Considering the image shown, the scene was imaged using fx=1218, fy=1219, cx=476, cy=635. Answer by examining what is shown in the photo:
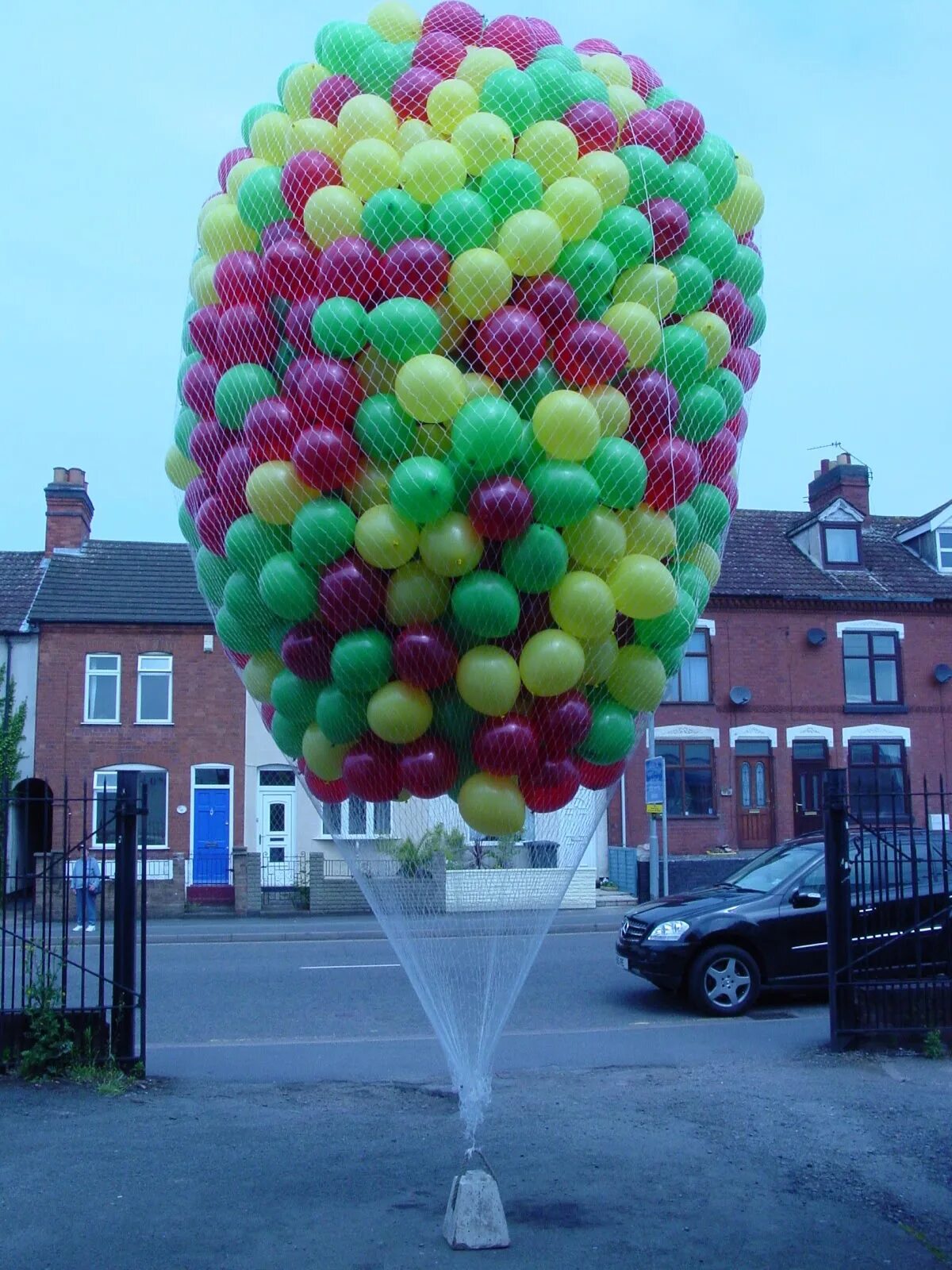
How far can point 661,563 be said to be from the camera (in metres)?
4.77

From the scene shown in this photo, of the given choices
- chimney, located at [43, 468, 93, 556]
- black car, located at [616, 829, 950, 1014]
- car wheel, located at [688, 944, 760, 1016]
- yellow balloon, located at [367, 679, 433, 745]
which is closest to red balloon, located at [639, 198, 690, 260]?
yellow balloon, located at [367, 679, 433, 745]

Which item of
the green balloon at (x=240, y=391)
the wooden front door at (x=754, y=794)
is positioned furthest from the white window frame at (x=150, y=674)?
the green balloon at (x=240, y=391)

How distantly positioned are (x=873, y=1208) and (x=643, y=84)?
17.6 feet

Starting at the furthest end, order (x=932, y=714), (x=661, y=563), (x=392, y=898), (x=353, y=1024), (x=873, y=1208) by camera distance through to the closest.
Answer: (x=932, y=714), (x=353, y=1024), (x=873, y=1208), (x=392, y=898), (x=661, y=563)

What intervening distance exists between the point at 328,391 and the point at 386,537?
0.57 metres

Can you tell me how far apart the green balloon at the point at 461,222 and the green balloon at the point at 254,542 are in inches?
47.5

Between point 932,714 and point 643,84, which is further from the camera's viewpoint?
point 932,714

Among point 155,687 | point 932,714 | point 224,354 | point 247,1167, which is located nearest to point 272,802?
point 155,687

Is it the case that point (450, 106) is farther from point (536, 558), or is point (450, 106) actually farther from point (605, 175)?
point (536, 558)

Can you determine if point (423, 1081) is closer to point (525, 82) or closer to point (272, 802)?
point (525, 82)

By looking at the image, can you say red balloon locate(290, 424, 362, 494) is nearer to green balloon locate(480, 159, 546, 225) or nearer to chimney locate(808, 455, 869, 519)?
green balloon locate(480, 159, 546, 225)

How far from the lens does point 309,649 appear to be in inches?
184

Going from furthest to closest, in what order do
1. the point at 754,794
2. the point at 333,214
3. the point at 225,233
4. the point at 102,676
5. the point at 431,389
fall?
1. the point at 754,794
2. the point at 102,676
3. the point at 225,233
4. the point at 333,214
5. the point at 431,389

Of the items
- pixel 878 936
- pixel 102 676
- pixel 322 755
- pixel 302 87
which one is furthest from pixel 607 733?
pixel 102 676
